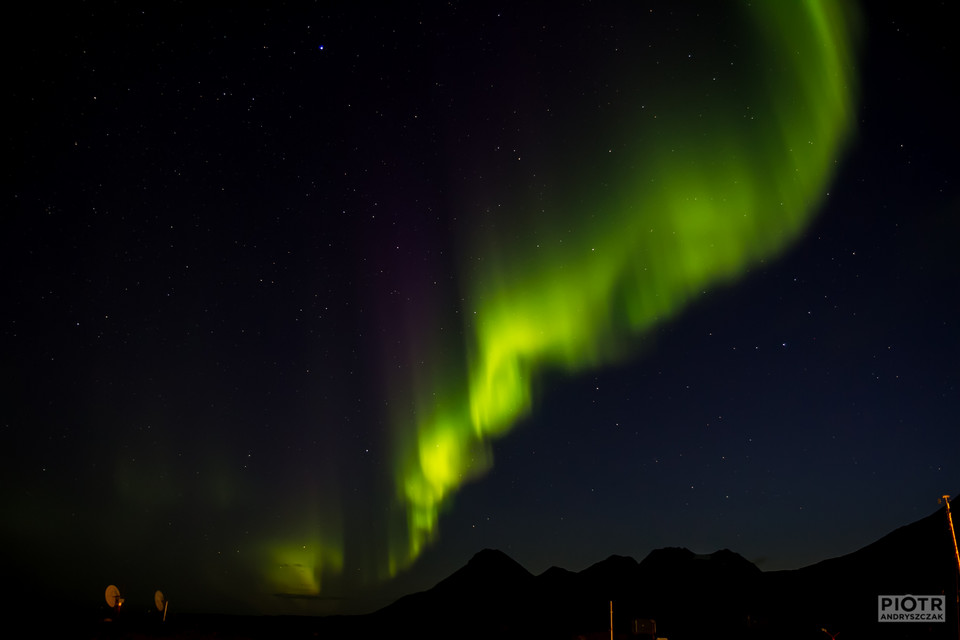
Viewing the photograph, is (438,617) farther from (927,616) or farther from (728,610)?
(927,616)

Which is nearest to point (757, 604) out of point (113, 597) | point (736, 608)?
point (736, 608)

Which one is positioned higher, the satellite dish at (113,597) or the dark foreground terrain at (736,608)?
the satellite dish at (113,597)

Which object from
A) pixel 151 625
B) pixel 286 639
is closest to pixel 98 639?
pixel 151 625

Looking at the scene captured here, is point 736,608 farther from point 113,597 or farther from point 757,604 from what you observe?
point 113,597

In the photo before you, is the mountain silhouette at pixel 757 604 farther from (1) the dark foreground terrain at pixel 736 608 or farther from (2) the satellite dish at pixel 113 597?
(2) the satellite dish at pixel 113 597

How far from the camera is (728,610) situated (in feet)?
434

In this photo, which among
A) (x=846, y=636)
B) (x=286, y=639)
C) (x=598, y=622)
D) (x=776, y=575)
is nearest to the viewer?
(x=286, y=639)

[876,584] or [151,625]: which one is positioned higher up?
[151,625]

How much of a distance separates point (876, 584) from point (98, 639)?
131266 millimetres

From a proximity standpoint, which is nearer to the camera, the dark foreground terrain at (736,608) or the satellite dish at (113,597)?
the satellite dish at (113,597)

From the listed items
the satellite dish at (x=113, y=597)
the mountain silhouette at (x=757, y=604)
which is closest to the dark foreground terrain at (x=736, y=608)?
the mountain silhouette at (x=757, y=604)

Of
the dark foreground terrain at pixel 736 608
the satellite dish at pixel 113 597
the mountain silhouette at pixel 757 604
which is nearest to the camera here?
the satellite dish at pixel 113 597

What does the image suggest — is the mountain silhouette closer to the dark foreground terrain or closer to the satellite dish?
the dark foreground terrain

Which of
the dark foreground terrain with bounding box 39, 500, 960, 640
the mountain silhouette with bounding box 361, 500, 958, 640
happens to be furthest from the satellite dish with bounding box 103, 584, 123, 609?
the mountain silhouette with bounding box 361, 500, 958, 640
